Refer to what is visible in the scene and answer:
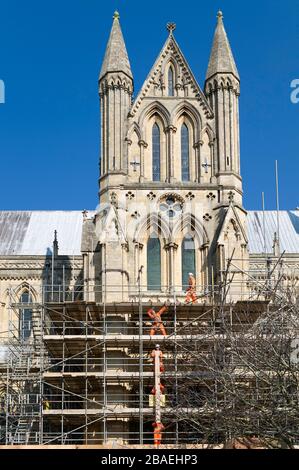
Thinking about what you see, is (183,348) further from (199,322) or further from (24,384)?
(24,384)

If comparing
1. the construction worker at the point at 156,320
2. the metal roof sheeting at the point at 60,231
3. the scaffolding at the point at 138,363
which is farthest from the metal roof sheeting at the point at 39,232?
the construction worker at the point at 156,320

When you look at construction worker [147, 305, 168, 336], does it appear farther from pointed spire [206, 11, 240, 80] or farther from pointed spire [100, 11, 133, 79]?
pointed spire [206, 11, 240, 80]

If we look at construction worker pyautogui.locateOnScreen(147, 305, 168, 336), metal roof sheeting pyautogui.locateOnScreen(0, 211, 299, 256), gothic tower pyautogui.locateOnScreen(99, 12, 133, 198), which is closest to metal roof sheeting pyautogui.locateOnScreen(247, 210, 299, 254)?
metal roof sheeting pyautogui.locateOnScreen(0, 211, 299, 256)

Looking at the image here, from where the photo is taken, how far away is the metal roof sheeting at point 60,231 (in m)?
52.2

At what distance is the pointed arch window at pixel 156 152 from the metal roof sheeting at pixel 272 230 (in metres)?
12.7

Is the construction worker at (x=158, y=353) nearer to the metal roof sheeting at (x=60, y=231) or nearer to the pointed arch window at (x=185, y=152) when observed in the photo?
the pointed arch window at (x=185, y=152)

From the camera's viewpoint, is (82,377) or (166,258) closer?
(82,377)

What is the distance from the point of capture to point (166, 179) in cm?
4009

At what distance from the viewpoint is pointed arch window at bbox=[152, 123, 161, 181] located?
132 feet

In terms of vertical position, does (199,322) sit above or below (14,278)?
below

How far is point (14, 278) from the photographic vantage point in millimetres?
50188

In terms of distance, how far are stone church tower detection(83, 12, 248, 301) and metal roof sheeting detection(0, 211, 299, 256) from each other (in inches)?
483
